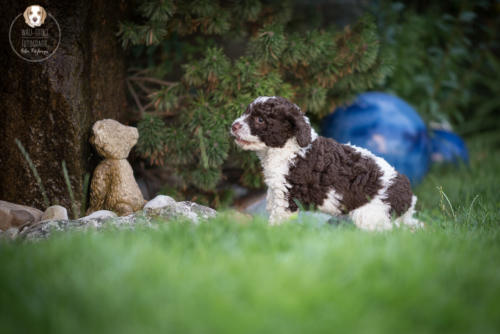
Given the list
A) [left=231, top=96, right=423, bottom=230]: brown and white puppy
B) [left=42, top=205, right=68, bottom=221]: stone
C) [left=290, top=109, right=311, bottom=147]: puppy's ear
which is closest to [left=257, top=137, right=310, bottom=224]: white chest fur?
[left=231, top=96, right=423, bottom=230]: brown and white puppy

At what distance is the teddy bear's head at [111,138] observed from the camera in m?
3.55

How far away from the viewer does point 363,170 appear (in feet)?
10.1

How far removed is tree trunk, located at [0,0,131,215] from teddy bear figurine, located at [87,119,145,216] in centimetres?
15

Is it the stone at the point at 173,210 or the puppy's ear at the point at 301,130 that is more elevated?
the puppy's ear at the point at 301,130

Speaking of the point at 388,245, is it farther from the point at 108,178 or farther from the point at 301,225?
the point at 108,178

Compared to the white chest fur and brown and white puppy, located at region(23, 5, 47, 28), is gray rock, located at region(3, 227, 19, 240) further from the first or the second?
the white chest fur

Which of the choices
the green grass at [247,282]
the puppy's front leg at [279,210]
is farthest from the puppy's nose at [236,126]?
the green grass at [247,282]

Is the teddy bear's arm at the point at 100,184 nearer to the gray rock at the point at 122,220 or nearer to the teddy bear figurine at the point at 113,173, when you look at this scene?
the teddy bear figurine at the point at 113,173

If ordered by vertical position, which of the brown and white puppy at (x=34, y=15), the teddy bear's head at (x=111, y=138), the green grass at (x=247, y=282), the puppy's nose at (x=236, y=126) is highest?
the brown and white puppy at (x=34, y=15)

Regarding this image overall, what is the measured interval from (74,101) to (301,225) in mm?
2199

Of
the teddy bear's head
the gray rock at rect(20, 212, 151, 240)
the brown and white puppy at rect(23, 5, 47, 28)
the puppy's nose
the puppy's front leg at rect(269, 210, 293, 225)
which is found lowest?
the puppy's front leg at rect(269, 210, 293, 225)

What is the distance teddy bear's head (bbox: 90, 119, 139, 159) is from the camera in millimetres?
3549

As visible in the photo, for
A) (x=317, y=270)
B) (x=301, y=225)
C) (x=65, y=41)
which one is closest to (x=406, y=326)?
(x=317, y=270)

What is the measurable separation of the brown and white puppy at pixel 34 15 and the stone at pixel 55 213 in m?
1.54
